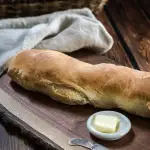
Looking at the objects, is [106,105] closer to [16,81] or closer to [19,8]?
[16,81]

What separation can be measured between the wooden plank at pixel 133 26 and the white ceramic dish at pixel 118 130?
0.29m

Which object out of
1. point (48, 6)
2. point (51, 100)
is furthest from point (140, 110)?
point (48, 6)

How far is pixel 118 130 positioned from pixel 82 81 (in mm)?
137

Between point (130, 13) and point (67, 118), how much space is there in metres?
0.68

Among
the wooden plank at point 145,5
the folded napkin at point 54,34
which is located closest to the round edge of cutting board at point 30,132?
the folded napkin at point 54,34

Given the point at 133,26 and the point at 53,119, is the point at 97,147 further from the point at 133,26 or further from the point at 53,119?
the point at 133,26

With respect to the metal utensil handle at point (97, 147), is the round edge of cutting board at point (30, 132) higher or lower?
lower

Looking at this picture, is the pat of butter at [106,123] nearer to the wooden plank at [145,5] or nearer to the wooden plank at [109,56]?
the wooden plank at [109,56]

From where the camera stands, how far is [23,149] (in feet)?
2.46

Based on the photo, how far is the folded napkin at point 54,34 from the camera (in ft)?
3.40

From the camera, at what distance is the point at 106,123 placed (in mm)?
737

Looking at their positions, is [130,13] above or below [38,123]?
below

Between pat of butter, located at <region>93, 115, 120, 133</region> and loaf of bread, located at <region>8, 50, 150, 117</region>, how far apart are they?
0.05 m

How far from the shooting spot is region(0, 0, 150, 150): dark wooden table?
0.77 metres
